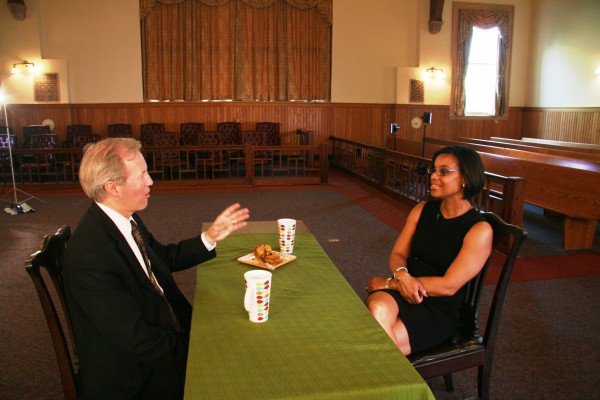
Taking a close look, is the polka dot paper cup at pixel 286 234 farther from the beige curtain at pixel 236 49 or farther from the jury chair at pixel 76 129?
the beige curtain at pixel 236 49

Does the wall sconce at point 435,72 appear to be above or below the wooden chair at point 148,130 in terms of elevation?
above

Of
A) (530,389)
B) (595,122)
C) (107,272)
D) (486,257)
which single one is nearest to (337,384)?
(107,272)

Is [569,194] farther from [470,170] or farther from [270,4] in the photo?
[270,4]

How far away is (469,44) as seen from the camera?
1105 centimetres

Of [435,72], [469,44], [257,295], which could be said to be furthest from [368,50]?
[257,295]

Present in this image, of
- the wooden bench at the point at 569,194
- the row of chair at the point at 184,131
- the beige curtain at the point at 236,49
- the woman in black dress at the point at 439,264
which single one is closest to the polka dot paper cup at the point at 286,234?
the woman in black dress at the point at 439,264

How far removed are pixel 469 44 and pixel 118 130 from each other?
316 inches

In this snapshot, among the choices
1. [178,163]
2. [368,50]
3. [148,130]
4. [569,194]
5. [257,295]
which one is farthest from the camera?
[368,50]

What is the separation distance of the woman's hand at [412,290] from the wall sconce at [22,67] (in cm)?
1018

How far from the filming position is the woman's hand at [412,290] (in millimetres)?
1984

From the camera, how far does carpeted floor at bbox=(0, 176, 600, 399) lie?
2492 millimetres

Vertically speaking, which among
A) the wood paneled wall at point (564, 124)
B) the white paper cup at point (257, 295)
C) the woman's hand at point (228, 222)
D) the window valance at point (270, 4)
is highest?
the window valance at point (270, 4)

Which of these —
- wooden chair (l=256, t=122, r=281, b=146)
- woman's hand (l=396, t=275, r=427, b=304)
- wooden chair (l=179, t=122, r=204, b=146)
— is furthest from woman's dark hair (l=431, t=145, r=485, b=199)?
wooden chair (l=179, t=122, r=204, b=146)

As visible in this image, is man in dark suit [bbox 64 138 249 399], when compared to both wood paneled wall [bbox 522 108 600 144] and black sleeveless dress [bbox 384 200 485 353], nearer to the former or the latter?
black sleeveless dress [bbox 384 200 485 353]
